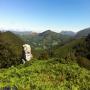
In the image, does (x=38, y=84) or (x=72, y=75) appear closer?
(x=38, y=84)

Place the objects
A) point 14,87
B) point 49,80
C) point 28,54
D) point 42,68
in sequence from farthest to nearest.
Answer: point 28,54, point 42,68, point 49,80, point 14,87

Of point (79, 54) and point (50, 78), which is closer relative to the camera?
point (50, 78)

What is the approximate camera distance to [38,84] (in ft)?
54.0

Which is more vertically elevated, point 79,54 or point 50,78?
point 50,78

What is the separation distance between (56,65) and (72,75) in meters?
3.29

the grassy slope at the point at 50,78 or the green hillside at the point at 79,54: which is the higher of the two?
the grassy slope at the point at 50,78

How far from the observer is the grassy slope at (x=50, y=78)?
1641 centimetres

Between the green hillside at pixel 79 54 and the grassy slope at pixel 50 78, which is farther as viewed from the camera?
the green hillside at pixel 79 54

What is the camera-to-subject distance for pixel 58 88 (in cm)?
1609

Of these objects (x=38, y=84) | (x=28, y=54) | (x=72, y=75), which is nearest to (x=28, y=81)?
(x=38, y=84)

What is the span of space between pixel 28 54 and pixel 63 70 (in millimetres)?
12821

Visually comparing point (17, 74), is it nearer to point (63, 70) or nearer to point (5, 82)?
point (5, 82)

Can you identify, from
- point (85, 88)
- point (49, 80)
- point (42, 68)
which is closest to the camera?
point (85, 88)

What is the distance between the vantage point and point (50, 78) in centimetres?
1873
